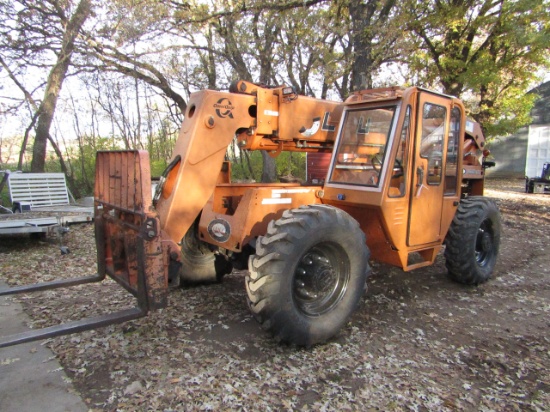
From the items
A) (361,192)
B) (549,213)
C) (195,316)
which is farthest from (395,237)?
(549,213)

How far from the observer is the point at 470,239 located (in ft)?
16.1

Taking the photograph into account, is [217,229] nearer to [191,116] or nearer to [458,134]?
[191,116]

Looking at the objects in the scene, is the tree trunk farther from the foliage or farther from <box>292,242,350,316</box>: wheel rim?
<box>292,242,350,316</box>: wheel rim

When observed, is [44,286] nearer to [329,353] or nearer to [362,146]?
[329,353]

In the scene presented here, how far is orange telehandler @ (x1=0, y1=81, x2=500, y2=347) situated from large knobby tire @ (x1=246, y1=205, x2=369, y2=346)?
0.03ft

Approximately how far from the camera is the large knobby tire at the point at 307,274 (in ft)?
10.6

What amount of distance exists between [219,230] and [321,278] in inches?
42.9

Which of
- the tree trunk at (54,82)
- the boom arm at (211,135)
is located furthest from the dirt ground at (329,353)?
the tree trunk at (54,82)

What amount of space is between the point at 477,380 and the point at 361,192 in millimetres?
1859

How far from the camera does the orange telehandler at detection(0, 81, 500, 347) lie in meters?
3.23

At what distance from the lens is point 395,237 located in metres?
4.14

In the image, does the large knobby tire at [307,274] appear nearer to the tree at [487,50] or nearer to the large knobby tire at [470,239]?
the large knobby tire at [470,239]

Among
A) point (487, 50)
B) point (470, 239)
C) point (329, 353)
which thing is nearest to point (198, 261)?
point (329, 353)

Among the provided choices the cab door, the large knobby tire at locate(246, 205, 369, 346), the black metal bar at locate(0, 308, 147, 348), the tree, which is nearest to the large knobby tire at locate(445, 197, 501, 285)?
the cab door
